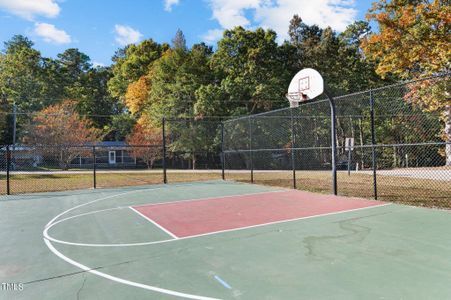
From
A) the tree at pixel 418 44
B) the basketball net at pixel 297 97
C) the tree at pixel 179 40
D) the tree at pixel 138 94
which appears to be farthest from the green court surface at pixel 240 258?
the tree at pixel 179 40

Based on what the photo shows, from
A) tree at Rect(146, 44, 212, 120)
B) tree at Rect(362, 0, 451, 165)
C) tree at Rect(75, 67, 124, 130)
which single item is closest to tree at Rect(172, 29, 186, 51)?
tree at Rect(146, 44, 212, 120)

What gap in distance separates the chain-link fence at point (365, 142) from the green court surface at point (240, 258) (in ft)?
11.2

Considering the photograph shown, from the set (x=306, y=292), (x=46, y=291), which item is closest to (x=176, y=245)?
(x=46, y=291)

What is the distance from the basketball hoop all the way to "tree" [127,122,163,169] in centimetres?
1969

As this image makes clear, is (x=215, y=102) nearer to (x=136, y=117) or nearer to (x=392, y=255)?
(x=136, y=117)

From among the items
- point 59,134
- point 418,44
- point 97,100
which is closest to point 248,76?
point 418,44

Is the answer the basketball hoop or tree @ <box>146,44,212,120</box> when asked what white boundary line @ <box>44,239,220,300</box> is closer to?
the basketball hoop

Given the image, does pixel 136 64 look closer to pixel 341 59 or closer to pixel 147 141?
pixel 147 141

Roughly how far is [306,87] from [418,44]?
8932 millimetres

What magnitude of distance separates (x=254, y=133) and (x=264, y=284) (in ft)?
72.6

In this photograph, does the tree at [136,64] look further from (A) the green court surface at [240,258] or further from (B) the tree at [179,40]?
(A) the green court surface at [240,258]

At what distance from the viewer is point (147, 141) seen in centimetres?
2939

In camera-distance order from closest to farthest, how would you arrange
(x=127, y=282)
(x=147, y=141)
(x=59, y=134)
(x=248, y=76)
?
(x=127, y=282) → (x=248, y=76) → (x=59, y=134) → (x=147, y=141)

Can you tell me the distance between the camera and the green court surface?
3.17 meters
